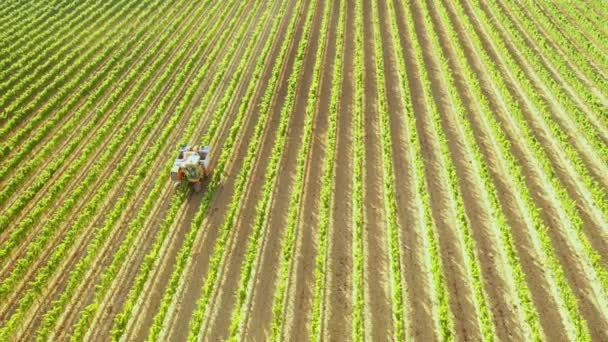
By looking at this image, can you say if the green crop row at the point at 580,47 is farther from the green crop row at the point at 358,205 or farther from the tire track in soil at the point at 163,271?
the tire track in soil at the point at 163,271

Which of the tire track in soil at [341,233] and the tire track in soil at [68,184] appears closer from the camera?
the tire track in soil at [341,233]

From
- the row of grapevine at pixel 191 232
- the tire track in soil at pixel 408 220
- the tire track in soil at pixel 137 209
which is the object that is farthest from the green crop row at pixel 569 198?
the tire track in soil at pixel 137 209

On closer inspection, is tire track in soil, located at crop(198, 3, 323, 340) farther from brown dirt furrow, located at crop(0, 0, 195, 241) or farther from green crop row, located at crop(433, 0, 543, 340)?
green crop row, located at crop(433, 0, 543, 340)

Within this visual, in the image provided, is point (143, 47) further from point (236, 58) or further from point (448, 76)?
point (448, 76)

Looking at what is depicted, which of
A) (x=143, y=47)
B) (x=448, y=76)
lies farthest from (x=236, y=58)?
(x=448, y=76)

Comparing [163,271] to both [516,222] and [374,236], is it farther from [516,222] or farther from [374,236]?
[516,222]

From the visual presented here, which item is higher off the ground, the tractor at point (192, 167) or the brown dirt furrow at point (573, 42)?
the brown dirt furrow at point (573, 42)

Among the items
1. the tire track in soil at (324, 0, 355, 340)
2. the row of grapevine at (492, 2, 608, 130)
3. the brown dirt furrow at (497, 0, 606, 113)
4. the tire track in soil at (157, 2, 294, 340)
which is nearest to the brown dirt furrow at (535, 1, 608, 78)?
the row of grapevine at (492, 2, 608, 130)
